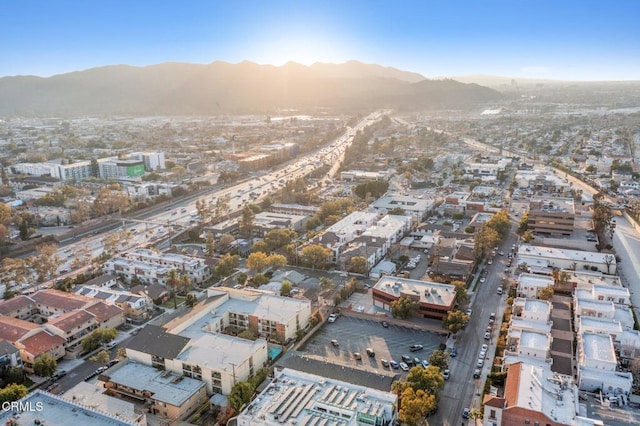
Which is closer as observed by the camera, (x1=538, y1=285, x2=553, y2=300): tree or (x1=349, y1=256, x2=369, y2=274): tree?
(x1=538, y1=285, x2=553, y2=300): tree

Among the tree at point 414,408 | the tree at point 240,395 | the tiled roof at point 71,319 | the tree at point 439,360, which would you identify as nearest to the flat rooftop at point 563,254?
the tree at point 439,360

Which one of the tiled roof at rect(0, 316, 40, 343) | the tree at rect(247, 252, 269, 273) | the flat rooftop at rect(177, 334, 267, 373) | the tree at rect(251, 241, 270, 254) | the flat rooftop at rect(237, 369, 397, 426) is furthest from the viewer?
the tree at rect(251, 241, 270, 254)

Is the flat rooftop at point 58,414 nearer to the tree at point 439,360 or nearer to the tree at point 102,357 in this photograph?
the tree at point 102,357

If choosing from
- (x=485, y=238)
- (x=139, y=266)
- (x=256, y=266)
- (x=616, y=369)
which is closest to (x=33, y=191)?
(x=139, y=266)

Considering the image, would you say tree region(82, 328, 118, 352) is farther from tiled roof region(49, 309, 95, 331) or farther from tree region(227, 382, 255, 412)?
tree region(227, 382, 255, 412)

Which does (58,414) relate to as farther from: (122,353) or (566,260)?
(566,260)

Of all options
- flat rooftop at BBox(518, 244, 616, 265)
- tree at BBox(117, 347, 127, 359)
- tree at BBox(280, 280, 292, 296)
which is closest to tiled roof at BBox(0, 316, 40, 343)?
tree at BBox(117, 347, 127, 359)

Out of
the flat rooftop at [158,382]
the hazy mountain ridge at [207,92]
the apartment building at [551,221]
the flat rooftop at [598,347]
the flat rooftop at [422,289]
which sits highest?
the hazy mountain ridge at [207,92]
